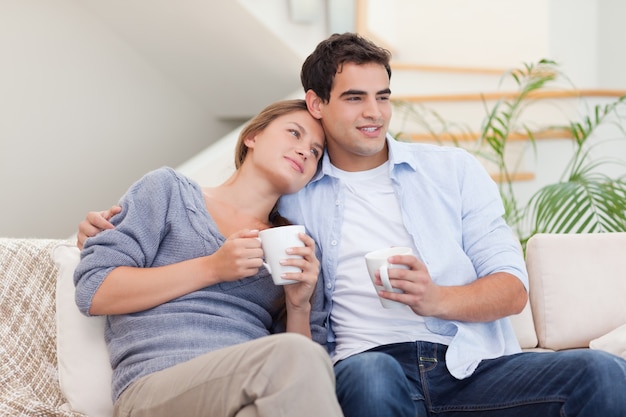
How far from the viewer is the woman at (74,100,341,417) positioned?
4.74 ft

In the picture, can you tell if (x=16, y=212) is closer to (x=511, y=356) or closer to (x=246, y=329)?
(x=246, y=329)

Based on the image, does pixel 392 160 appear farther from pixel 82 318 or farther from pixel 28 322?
pixel 28 322

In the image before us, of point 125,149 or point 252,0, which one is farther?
point 125,149

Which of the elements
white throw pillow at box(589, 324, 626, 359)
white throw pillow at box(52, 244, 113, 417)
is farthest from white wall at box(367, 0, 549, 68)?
white throw pillow at box(52, 244, 113, 417)

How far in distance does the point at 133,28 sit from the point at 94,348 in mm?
3222

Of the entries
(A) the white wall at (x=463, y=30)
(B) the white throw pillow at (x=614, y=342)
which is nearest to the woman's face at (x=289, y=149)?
(B) the white throw pillow at (x=614, y=342)

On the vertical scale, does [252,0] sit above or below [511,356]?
above

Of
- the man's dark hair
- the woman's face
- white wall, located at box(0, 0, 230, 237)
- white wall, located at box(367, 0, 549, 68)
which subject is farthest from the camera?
white wall, located at box(367, 0, 549, 68)

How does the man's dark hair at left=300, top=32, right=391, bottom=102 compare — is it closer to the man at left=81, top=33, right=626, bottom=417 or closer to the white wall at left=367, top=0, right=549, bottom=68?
the man at left=81, top=33, right=626, bottom=417

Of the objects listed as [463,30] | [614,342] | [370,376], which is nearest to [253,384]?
[370,376]

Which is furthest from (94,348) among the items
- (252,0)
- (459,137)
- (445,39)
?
(445,39)

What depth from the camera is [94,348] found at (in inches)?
73.8

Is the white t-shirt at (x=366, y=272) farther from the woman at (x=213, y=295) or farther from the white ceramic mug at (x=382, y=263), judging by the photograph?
the white ceramic mug at (x=382, y=263)

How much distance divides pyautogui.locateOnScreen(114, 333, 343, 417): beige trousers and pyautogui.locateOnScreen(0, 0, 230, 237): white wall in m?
3.00
